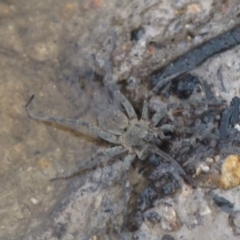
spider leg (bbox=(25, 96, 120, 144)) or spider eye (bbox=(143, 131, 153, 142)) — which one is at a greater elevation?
spider eye (bbox=(143, 131, 153, 142))

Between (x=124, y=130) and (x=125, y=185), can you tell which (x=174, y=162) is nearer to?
(x=125, y=185)

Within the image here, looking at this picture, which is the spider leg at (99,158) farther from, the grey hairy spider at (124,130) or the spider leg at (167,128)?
the spider leg at (167,128)

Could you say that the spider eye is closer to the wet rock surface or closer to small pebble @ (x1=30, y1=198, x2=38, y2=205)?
the wet rock surface

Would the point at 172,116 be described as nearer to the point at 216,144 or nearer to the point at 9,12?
the point at 216,144

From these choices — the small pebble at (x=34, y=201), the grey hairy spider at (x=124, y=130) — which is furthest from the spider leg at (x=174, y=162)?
the small pebble at (x=34, y=201)

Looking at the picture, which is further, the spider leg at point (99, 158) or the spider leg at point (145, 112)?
the spider leg at point (145, 112)

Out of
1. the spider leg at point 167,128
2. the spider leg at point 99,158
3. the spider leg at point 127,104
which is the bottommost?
the spider leg at point 99,158

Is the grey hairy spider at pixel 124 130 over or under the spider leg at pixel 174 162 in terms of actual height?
under

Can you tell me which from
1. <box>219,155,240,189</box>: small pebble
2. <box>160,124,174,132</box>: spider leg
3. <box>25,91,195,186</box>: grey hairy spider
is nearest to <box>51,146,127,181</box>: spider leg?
<box>25,91,195,186</box>: grey hairy spider
